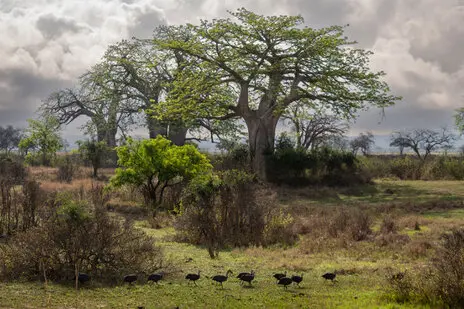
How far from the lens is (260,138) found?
34.9 m

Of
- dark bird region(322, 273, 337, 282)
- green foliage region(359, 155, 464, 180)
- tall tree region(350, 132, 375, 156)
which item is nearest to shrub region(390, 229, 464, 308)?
dark bird region(322, 273, 337, 282)

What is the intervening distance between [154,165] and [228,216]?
22.3 feet

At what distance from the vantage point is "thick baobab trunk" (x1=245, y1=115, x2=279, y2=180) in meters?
33.9

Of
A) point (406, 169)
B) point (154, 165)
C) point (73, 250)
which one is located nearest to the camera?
point (73, 250)

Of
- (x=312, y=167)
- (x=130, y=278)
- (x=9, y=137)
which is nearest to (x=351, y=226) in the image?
(x=130, y=278)

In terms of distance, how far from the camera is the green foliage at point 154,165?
20.8 m

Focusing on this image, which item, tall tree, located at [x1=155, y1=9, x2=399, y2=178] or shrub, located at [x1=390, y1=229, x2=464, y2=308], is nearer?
shrub, located at [x1=390, y1=229, x2=464, y2=308]

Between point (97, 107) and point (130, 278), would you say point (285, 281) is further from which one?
point (97, 107)

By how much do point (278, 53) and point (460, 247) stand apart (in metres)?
28.4

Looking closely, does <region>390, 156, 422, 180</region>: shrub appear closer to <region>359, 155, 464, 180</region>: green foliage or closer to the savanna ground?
<region>359, 155, 464, 180</region>: green foliage

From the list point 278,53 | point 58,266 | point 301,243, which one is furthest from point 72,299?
point 278,53

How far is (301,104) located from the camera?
3781 cm

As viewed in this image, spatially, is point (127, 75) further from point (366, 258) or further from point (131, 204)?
point (366, 258)

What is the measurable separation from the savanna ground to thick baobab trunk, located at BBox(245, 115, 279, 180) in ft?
44.1
